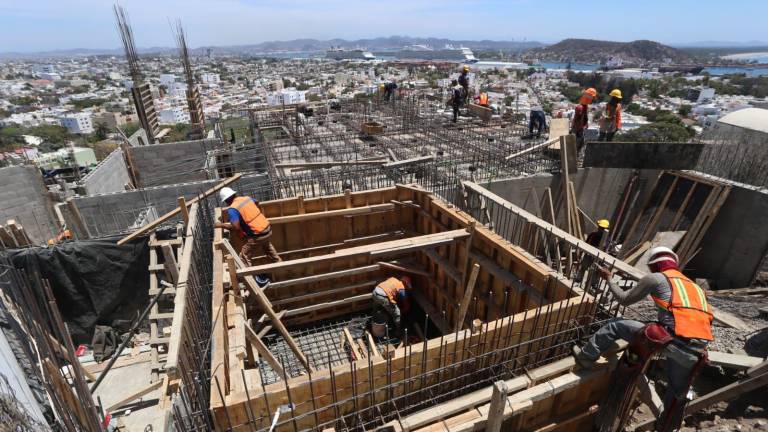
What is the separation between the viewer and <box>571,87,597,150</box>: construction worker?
438 inches

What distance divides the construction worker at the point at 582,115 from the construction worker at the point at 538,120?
2.09 m

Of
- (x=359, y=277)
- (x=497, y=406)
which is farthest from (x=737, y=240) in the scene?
(x=497, y=406)

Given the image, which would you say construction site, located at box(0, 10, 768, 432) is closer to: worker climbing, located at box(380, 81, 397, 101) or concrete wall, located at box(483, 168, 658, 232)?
concrete wall, located at box(483, 168, 658, 232)

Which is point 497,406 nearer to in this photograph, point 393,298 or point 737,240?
point 393,298

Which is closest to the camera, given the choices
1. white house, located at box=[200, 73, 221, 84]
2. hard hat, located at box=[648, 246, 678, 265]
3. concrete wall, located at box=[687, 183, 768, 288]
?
hard hat, located at box=[648, 246, 678, 265]

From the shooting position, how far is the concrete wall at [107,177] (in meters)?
11.5

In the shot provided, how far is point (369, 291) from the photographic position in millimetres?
9023

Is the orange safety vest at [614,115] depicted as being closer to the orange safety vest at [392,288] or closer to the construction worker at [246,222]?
the orange safety vest at [392,288]

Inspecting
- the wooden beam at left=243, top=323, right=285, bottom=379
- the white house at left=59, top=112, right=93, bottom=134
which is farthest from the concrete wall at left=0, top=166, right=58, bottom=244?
the white house at left=59, top=112, right=93, bottom=134

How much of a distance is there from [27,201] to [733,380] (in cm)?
1731

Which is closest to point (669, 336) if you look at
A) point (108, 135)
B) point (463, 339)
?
point (463, 339)

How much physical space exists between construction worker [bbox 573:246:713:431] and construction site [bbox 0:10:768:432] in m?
0.38

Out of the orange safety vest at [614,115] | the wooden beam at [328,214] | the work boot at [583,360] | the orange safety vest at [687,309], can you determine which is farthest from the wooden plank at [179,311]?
the orange safety vest at [614,115]

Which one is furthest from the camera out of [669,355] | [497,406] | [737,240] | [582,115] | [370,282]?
[582,115]
